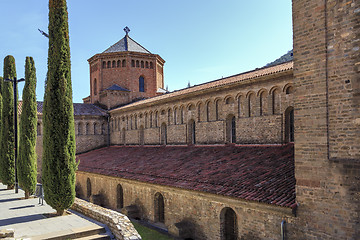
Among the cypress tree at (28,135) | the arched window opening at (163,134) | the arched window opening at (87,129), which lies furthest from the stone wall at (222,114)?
the cypress tree at (28,135)

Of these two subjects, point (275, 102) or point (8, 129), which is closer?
point (275, 102)

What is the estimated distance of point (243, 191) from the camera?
9.86m

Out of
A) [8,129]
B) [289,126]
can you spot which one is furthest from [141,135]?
[289,126]

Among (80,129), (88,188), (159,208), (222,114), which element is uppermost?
(222,114)

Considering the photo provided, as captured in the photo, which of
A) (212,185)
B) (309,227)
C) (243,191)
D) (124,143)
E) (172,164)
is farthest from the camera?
(124,143)

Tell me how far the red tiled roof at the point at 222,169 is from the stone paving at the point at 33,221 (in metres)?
3.93

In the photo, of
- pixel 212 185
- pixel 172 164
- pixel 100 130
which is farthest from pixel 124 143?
pixel 212 185

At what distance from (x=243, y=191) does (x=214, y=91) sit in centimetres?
812

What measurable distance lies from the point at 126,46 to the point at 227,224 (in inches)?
965

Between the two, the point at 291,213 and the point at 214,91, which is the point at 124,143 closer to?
the point at 214,91

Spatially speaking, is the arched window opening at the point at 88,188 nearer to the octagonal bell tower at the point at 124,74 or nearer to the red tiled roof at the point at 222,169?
the red tiled roof at the point at 222,169

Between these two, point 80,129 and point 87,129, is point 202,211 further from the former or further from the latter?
point 80,129

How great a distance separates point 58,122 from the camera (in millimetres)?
12156

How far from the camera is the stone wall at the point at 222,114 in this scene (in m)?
13.6
